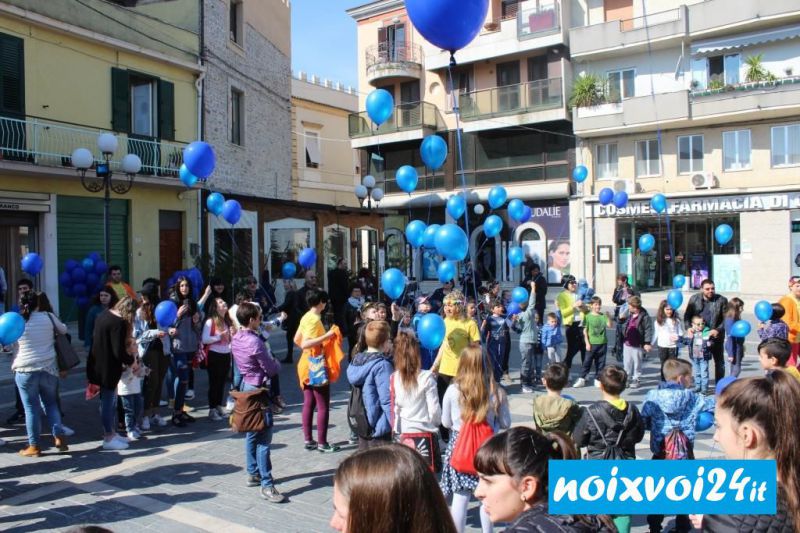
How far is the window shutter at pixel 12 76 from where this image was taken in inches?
567

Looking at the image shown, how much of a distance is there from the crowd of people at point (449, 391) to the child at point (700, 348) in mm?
19

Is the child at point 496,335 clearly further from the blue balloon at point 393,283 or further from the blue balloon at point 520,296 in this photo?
the blue balloon at point 393,283

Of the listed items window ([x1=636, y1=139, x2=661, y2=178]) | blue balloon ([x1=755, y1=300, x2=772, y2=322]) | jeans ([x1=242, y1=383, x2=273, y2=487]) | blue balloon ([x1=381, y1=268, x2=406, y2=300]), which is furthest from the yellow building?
window ([x1=636, y1=139, x2=661, y2=178])

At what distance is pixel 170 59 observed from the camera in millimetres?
18250

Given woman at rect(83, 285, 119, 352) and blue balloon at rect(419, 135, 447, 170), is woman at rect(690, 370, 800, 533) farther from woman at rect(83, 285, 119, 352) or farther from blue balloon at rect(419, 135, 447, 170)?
blue balloon at rect(419, 135, 447, 170)

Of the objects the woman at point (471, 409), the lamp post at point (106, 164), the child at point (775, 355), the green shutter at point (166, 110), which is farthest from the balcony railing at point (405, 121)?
the woman at point (471, 409)

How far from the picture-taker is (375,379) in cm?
526

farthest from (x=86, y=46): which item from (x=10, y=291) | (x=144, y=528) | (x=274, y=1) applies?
(x=144, y=528)

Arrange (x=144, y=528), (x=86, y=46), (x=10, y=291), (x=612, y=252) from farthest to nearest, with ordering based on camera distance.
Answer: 1. (x=612, y=252)
2. (x=86, y=46)
3. (x=10, y=291)
4. (x=144, y=528)

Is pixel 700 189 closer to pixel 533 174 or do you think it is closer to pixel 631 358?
pixel 533 174

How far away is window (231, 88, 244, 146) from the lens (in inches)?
847

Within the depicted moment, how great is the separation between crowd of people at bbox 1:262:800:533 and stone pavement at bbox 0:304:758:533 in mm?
205

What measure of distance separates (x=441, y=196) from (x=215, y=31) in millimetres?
13298

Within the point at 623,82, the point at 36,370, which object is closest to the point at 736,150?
the point at 623,82
